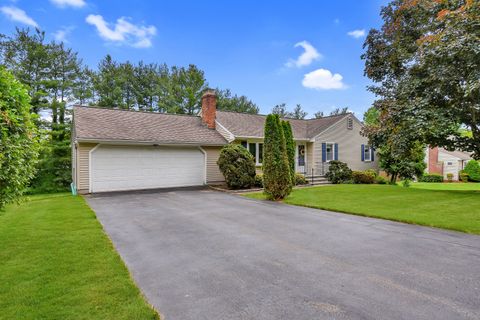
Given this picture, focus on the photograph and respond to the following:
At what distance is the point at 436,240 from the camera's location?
5625 millimetres

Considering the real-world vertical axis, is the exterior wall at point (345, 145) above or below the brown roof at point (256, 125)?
below

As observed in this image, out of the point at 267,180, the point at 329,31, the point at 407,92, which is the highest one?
the point at 329,31

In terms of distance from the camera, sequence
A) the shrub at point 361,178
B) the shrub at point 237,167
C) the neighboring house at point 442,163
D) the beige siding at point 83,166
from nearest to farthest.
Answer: the beige siding at point 83,166 < the shrub at point 237,167 < the shrub at point 361,178 < the neighboring house at point 442,163

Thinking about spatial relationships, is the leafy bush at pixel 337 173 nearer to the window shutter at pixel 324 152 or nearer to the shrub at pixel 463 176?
the window shutter at pixel 324 152

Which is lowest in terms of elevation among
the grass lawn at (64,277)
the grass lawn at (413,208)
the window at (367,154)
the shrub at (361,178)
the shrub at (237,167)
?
the grass lawn at (64,277)

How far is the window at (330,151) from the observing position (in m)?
20.6

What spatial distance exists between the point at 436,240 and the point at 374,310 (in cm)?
362

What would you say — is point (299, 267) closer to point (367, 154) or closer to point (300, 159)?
point (300, 159)

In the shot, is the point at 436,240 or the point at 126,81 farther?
the point at 126,81

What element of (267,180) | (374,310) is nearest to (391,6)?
(267,180)

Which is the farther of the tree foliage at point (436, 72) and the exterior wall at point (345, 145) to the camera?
the exterior wall at point (345, 145)

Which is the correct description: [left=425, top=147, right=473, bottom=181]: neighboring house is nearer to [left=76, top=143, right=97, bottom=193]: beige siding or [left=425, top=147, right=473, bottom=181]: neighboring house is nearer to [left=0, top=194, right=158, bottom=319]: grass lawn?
[left=76, top=143, right=97, bottom=193]: beige siding

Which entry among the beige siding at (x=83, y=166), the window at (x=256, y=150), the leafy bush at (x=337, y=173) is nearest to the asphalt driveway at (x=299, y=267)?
the beige siding at (x=83, y=166)

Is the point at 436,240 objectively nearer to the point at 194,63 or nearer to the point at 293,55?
the point at 293,55
